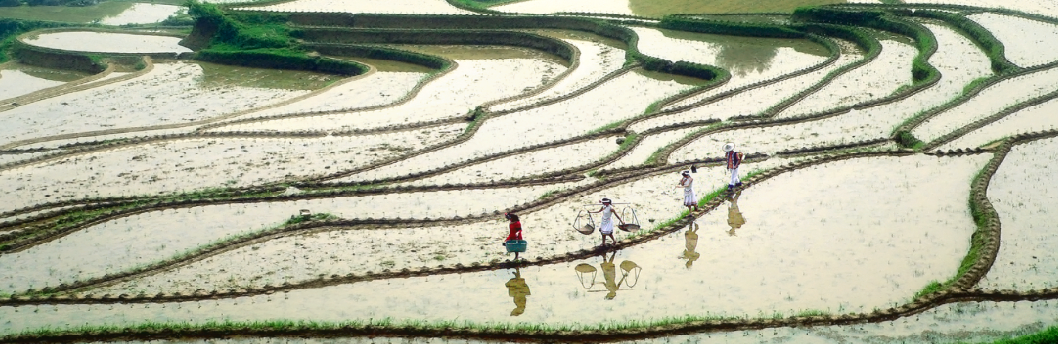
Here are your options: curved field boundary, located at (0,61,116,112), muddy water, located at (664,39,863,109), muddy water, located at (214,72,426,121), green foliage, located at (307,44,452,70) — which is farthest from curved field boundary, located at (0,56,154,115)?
muddy water, located at (664,39,863,109)

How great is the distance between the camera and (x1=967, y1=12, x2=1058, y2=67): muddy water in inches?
873

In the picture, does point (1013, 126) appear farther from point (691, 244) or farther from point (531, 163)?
point (531, 163)

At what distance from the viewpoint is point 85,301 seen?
36.0 ft

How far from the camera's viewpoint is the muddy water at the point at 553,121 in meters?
17.1

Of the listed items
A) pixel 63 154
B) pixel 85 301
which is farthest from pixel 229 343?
pixel 63 154

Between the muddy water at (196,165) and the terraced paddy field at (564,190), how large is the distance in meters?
0.08

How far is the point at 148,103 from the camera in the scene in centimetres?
2398

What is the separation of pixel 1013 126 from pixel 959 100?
1901 millimetres

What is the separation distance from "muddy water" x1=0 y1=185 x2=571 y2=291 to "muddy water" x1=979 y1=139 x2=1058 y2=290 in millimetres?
6128

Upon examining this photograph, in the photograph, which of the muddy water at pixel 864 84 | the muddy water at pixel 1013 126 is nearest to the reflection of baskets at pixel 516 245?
the muddy water at pixel 1013 126

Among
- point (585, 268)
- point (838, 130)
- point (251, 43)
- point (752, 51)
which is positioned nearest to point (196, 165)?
point (585, 268)

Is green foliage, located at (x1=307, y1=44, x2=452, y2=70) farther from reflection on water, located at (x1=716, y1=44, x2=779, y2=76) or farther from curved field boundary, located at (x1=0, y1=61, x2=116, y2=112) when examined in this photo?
reflection on water, located at (x1=716, y1=44, x2=779, y2=76)

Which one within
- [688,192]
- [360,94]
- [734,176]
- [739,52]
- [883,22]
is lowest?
[688,192]

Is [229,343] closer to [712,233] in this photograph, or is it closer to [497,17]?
[712,233]
